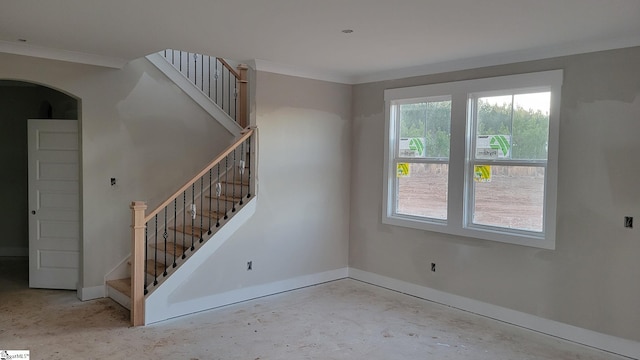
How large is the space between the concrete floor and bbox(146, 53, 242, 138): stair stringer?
2.39 meters

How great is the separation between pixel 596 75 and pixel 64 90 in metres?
5.18

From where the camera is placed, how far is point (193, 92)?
18.5 feet

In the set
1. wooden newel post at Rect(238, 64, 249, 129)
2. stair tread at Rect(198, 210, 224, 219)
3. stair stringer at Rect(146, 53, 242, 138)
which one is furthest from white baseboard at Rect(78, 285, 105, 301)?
wooden newel post at Rect(238, 64, 249, 129)

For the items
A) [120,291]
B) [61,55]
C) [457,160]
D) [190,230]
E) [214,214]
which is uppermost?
[61,55]

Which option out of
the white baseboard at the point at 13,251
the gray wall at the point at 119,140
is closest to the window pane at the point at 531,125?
the gray wall at the point at 119,140

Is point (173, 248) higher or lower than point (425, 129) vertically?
lower

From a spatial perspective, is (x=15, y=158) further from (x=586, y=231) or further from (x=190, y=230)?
(x=586, y=231)

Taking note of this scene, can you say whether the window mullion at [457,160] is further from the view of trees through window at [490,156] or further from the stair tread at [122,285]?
the stair tread at [122,285]

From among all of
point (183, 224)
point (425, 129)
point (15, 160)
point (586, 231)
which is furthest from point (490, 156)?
point (15, 160)

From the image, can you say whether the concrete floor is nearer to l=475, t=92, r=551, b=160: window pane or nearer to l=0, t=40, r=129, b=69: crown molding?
l=475, t=92, r=551, b=160: window pane

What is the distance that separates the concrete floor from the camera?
3684 mm

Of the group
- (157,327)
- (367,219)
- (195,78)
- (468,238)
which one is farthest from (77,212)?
(468,238)

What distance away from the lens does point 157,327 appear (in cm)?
417

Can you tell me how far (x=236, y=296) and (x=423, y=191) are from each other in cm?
247
